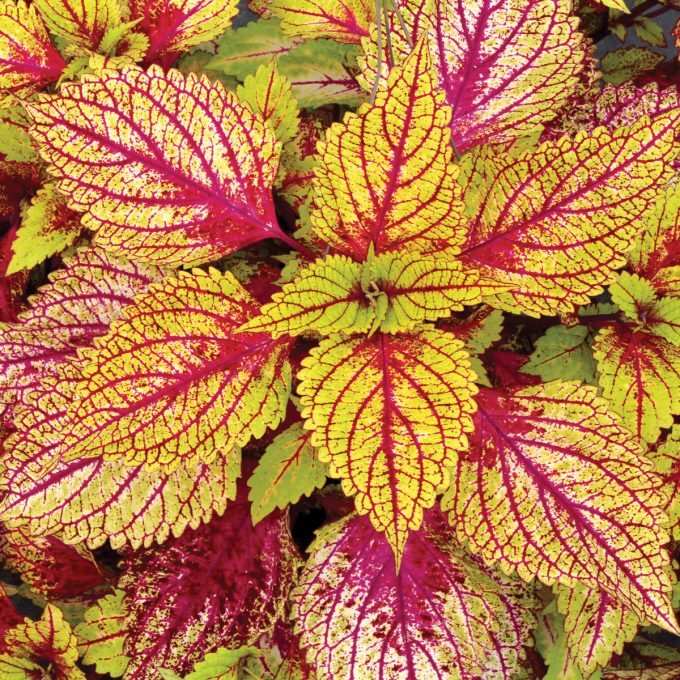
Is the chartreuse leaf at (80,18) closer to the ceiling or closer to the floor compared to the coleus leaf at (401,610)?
closer to the ceiling

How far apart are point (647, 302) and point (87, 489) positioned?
1.93 ft

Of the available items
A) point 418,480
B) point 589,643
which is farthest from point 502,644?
point 418,480

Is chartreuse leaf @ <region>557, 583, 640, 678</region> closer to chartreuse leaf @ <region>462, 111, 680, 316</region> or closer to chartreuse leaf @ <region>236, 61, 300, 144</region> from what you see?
chartreuse leaf @ <region>462, 111, 680, 316</region>

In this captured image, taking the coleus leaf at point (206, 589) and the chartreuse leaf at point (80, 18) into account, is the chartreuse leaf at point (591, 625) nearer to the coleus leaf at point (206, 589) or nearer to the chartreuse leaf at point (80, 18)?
the coleus leaf at point (206, 589)

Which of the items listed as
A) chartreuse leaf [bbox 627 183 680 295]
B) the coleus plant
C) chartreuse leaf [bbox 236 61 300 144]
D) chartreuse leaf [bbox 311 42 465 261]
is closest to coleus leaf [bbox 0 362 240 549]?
the coleus plant

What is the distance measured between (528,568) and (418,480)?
162mm

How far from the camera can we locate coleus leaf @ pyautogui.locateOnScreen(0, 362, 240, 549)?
0.69 metres

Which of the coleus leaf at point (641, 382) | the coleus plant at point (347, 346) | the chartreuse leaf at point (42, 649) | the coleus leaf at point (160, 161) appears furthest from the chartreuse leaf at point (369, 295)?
the chartreuse leaf at point (42, 649)

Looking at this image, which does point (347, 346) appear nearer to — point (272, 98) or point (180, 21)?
point (272, 98)

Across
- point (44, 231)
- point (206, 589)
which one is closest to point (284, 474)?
point (206, 589)

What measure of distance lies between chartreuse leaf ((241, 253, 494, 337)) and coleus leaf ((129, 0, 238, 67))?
0.35 meters

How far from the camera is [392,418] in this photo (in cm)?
59

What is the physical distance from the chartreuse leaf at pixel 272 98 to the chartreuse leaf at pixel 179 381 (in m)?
0.25

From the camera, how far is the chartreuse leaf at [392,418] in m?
0.56
